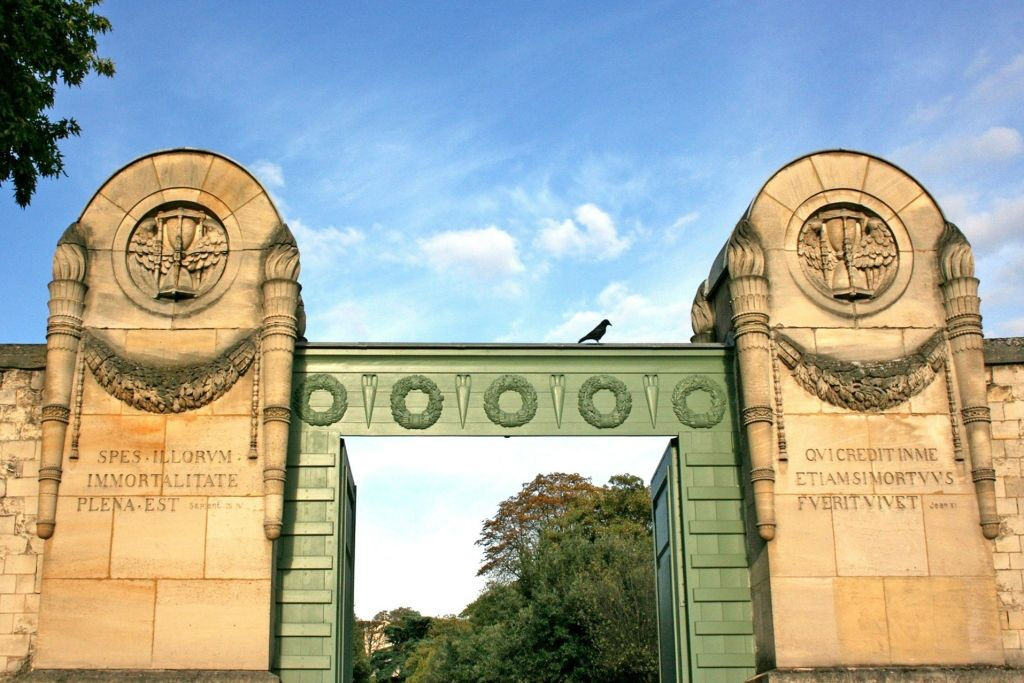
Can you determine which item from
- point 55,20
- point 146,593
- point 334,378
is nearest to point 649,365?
point 334,378

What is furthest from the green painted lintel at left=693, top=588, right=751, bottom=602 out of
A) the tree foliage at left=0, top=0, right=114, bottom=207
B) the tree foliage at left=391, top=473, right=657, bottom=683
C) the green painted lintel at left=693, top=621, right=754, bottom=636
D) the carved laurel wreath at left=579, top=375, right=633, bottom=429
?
the tree foliage at left=391, top=473, right=657, bottom=683

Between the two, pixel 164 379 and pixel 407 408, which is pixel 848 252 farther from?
pixel 164 379

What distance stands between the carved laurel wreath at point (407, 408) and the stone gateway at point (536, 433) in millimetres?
35

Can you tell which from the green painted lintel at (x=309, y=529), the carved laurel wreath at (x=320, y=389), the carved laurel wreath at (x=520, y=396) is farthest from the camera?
the carved laurel wreath at (x=520, y=396)

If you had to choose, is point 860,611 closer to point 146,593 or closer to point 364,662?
point 146,593

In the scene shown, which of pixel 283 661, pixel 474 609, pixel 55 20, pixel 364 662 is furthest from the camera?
pixel 364 662

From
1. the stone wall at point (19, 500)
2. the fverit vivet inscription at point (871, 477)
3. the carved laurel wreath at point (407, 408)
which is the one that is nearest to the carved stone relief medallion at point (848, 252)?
the fverit vivet inscription at point (871, 477)

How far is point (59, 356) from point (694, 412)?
8.99 metres

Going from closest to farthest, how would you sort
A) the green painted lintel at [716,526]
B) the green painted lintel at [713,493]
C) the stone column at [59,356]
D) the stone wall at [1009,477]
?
the stone column at [59,356] < the stone wall at [1009,477] < the green painted lintel at [716,526] < the green painted lintel at [713,493]

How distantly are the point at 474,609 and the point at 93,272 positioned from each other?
3370 centimetres

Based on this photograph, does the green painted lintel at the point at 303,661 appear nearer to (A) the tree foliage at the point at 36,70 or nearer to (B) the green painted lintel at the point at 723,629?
(B) the green painted lintel at the point at 723,629

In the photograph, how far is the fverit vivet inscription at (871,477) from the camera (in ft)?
48.1

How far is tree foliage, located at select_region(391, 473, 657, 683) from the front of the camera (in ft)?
115

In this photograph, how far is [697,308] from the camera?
687 inches
